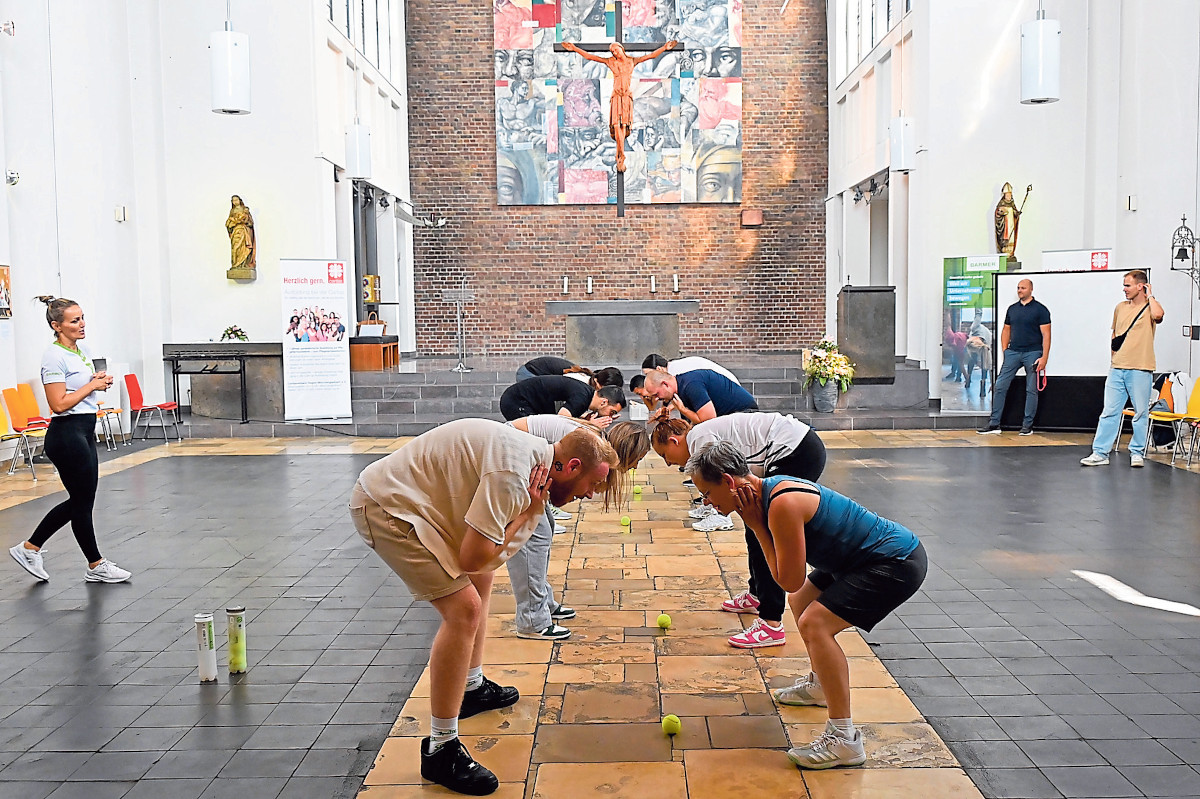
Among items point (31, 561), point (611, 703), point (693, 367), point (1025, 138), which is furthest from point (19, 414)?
point (1025, 138)

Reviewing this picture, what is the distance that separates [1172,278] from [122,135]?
12233mm

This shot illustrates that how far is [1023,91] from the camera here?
1016 cm

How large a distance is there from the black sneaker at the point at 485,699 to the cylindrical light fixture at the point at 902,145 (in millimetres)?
11517

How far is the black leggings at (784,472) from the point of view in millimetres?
4320

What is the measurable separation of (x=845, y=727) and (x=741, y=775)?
0.36 metres

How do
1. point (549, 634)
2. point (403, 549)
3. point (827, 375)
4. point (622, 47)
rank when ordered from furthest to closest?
point (622, 47) → point (827, 375) → point (549, 634) → point (403, 549)

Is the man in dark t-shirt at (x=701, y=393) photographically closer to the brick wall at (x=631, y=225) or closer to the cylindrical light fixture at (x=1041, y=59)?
the cylindrical light fixture at (x=1041, y=59)

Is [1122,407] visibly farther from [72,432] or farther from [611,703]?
[72,432]

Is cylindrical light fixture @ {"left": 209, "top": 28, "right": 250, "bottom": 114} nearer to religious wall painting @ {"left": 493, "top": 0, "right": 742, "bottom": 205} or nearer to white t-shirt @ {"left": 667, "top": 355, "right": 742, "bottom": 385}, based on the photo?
white t-shirt @ {"left": 667, "top": 355, "right": 742, "bottom": 385}

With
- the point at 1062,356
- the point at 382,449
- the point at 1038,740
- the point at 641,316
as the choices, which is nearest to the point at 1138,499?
the point at 1062,356

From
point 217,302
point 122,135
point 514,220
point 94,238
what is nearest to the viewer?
point 94,238

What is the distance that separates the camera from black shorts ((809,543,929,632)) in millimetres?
3143

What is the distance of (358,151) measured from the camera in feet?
49.8

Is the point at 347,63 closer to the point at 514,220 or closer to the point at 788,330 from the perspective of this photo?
the point at 514,220
